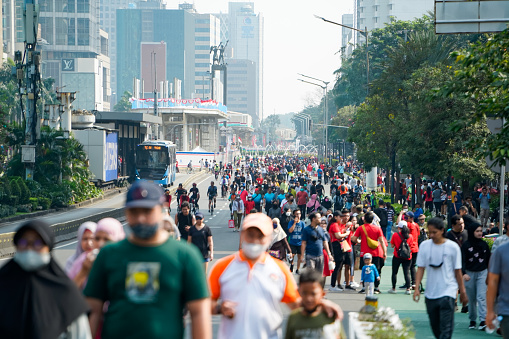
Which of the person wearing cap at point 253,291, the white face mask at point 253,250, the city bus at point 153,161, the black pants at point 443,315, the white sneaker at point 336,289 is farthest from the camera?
the city bus at point 153,161

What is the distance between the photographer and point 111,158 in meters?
55.2

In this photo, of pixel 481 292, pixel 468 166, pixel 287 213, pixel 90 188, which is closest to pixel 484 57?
pixel 481 292

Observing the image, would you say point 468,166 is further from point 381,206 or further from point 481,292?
point 481,292

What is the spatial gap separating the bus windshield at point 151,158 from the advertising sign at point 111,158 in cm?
199

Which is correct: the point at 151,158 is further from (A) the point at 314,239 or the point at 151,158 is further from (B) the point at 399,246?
(A) the point at 314,239

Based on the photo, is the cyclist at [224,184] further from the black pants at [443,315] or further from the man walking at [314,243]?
the black pants at [443,315]

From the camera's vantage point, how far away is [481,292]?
12.3 m

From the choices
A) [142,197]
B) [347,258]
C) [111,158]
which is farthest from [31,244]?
[111,158]

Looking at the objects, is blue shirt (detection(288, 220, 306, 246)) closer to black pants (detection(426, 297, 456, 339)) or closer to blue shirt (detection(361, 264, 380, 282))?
blue shirt (detection(361, 264, 380, 282))

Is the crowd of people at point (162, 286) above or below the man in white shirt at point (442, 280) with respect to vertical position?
above

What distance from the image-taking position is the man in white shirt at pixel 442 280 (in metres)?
9.11

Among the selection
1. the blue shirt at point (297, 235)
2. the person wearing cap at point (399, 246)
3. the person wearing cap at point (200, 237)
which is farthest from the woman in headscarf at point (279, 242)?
the person wearing cap at point (200, 237)

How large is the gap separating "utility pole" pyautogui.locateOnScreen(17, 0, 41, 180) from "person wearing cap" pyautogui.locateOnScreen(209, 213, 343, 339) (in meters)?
33.3

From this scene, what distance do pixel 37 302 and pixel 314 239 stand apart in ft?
35.6
